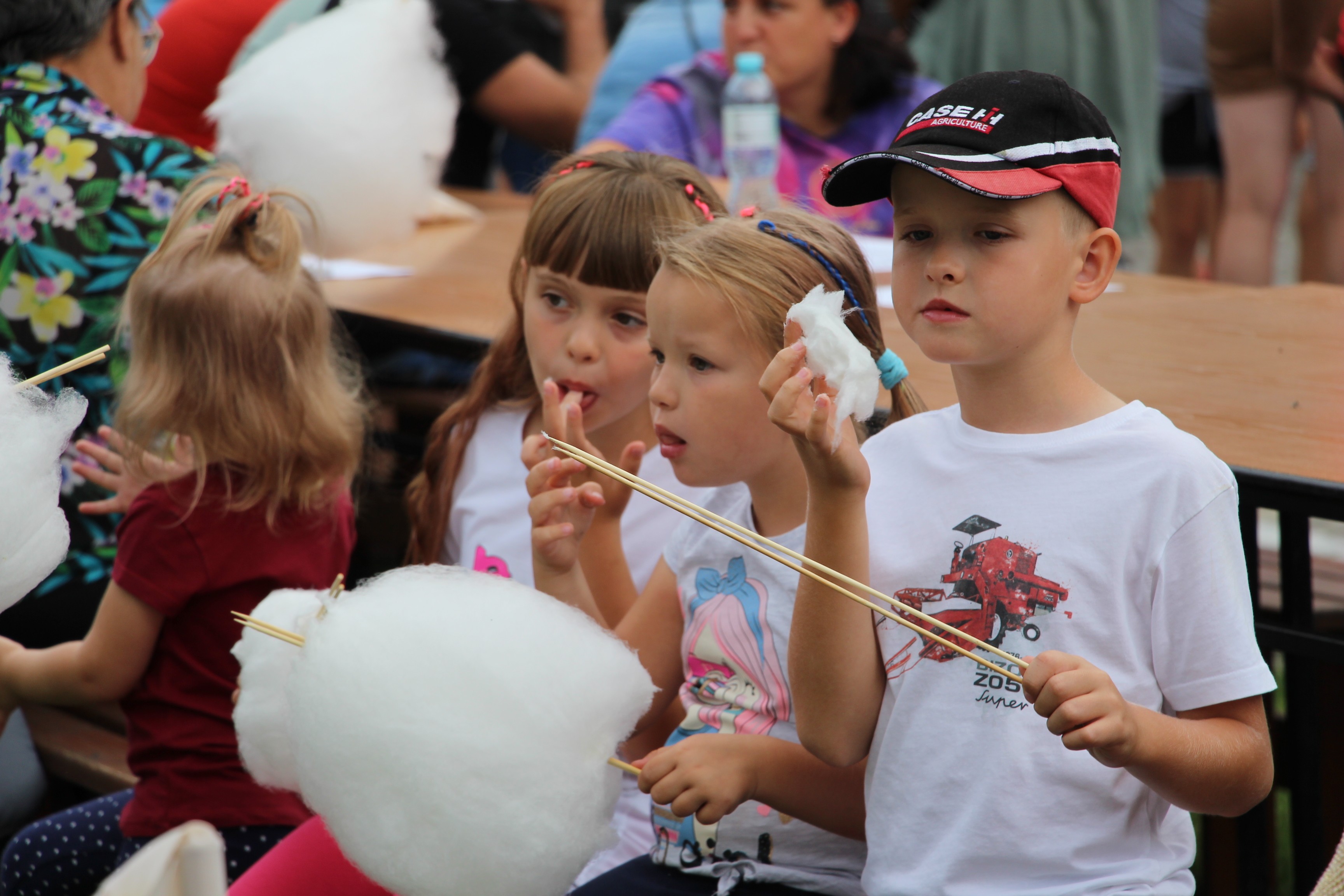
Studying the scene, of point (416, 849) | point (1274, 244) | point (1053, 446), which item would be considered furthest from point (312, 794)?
point (1274, 244)

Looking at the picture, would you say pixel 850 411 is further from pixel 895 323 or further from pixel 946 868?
pixel 895 323

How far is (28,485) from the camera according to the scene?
120 cm

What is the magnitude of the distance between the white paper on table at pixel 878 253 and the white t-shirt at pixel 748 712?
1.27m

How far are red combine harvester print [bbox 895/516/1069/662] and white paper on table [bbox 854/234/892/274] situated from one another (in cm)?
142

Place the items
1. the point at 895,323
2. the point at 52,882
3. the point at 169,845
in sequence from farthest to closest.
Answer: the point at 895,323, the point at 52,882, the point at 169,845

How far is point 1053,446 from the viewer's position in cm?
119

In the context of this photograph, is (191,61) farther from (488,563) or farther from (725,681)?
(725,681)

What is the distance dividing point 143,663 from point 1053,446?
3.88 ft

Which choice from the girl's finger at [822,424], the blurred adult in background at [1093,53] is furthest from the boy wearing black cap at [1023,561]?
the blurred adult in background at [1093,53]

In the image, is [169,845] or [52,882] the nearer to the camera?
[169,845]

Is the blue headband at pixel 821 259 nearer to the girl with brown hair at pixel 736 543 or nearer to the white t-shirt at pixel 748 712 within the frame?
the girl with brown hair at pixel 736 543

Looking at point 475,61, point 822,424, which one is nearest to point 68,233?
point 822,424

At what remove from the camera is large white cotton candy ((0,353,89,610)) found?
3.88ft

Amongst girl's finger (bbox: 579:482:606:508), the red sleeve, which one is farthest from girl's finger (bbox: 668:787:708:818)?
the red sleeve
